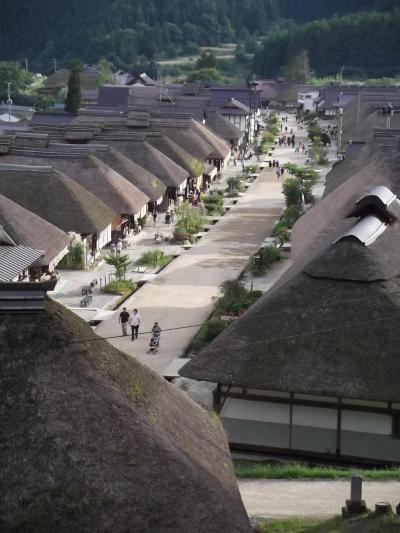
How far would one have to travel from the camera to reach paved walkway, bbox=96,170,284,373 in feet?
85.5

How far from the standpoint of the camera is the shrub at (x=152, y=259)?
36312 millimetres

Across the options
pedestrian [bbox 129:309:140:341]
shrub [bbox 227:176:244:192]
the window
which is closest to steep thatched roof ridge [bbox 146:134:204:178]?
shrub [bbox 227:176:244:192]

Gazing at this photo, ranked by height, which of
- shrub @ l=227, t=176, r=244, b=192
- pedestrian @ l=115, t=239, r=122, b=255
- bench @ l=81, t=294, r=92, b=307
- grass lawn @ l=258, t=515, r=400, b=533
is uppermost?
grass lawn @ l=258, t=515, r=400, b=533

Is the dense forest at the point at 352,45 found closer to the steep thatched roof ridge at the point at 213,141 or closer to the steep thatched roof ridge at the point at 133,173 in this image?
the steep thatched roof ridge at the point at 213,141

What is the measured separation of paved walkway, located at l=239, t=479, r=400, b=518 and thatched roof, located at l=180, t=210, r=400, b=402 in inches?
69.1

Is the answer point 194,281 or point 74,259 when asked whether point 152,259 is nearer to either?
point 74,259

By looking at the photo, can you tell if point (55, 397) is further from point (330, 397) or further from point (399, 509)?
point (330, 397)

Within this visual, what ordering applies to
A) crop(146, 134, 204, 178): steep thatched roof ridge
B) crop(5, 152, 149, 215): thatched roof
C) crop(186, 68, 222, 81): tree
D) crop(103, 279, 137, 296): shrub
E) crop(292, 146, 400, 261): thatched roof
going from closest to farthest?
crop(292, 146, 400, 261): thatched roof → crop(103, 279, 137, 296): shrub → crop(5, 152, 149, 215): thatched roof → crop(146, 134, 204, 178): steep thatched roof ridge → crop(186, 68, 222, 81): tree

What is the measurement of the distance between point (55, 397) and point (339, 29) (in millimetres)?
139079

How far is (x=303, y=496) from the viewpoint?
15.9 metres

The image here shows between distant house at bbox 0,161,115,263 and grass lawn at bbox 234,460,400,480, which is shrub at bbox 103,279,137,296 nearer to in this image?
distant house at bbox 0,161,115,263

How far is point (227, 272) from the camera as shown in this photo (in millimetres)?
35344

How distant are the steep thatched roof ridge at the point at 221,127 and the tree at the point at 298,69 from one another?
63516 millimetres

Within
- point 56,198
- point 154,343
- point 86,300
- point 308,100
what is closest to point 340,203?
point 154,343
